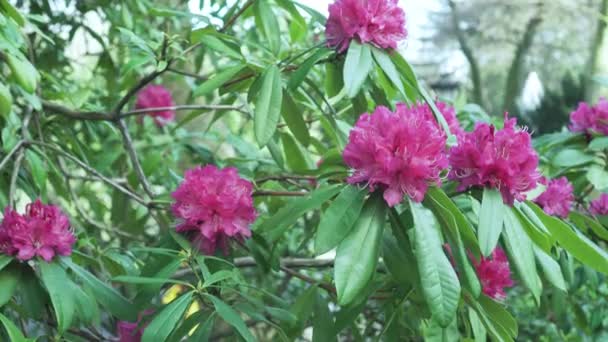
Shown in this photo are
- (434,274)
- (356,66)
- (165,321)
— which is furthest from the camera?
(356,66)

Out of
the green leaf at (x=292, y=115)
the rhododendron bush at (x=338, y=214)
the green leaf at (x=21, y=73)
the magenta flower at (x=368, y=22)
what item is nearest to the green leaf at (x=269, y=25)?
the rhododendron bush at (x=338, y=214)

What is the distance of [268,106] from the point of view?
1436 millimetres

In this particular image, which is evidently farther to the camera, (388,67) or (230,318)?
(388,67)

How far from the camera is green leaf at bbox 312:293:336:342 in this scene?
57.3 inches

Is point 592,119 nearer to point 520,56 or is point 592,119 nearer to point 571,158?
point 571,158

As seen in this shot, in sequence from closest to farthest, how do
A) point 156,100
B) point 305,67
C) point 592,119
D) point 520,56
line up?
point 305,67, point 592,119, point 156,100, point 520,56

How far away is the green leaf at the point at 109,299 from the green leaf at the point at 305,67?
0.50m

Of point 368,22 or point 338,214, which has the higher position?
point 368,22

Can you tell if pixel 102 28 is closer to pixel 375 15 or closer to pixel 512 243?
pixel 375 15

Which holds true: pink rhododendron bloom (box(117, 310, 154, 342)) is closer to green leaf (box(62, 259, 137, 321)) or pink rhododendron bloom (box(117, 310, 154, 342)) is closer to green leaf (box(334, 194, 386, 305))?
green leaf (box(62, 259, 137, 321))

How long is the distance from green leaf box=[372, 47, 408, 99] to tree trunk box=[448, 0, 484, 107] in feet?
36.5

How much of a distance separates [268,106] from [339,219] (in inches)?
14.8

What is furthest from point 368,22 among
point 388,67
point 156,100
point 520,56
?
point 520,56

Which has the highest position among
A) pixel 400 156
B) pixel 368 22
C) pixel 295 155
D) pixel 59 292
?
pixel 368 22
